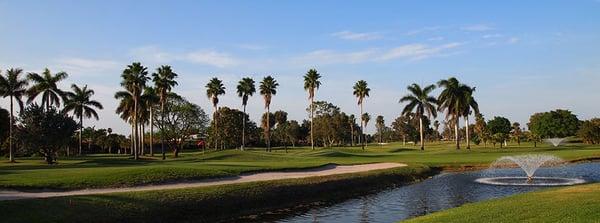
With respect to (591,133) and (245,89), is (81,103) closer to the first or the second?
(245,89)

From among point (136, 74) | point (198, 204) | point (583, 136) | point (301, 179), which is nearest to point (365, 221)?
point (198, 204)

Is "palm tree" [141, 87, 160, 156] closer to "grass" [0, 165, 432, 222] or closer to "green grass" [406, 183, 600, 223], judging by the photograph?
"grass" [0, 165, 432, 222]

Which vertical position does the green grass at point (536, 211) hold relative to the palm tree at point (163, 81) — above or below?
below

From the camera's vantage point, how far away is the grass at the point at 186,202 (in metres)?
20.7

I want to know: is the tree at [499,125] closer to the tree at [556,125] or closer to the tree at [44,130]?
the tree at [556,125]

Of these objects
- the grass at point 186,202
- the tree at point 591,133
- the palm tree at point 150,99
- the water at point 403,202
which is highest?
the palm tree at point 150,99

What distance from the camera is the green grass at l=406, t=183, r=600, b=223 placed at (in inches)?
677

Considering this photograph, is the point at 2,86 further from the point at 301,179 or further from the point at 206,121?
the point at 301,179

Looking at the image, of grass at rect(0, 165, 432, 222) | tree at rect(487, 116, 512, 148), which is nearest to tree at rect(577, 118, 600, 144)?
tree at rect(487, 116, 512, 148)

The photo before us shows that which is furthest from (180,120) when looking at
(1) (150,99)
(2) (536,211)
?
(2) (536,211)

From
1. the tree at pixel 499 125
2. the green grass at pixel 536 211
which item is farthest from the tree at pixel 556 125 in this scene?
the green grass at pixel 536 211

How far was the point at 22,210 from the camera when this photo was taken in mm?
20281

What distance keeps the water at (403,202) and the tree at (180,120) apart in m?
60.2

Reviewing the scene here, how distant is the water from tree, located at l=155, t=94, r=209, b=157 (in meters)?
60.2
